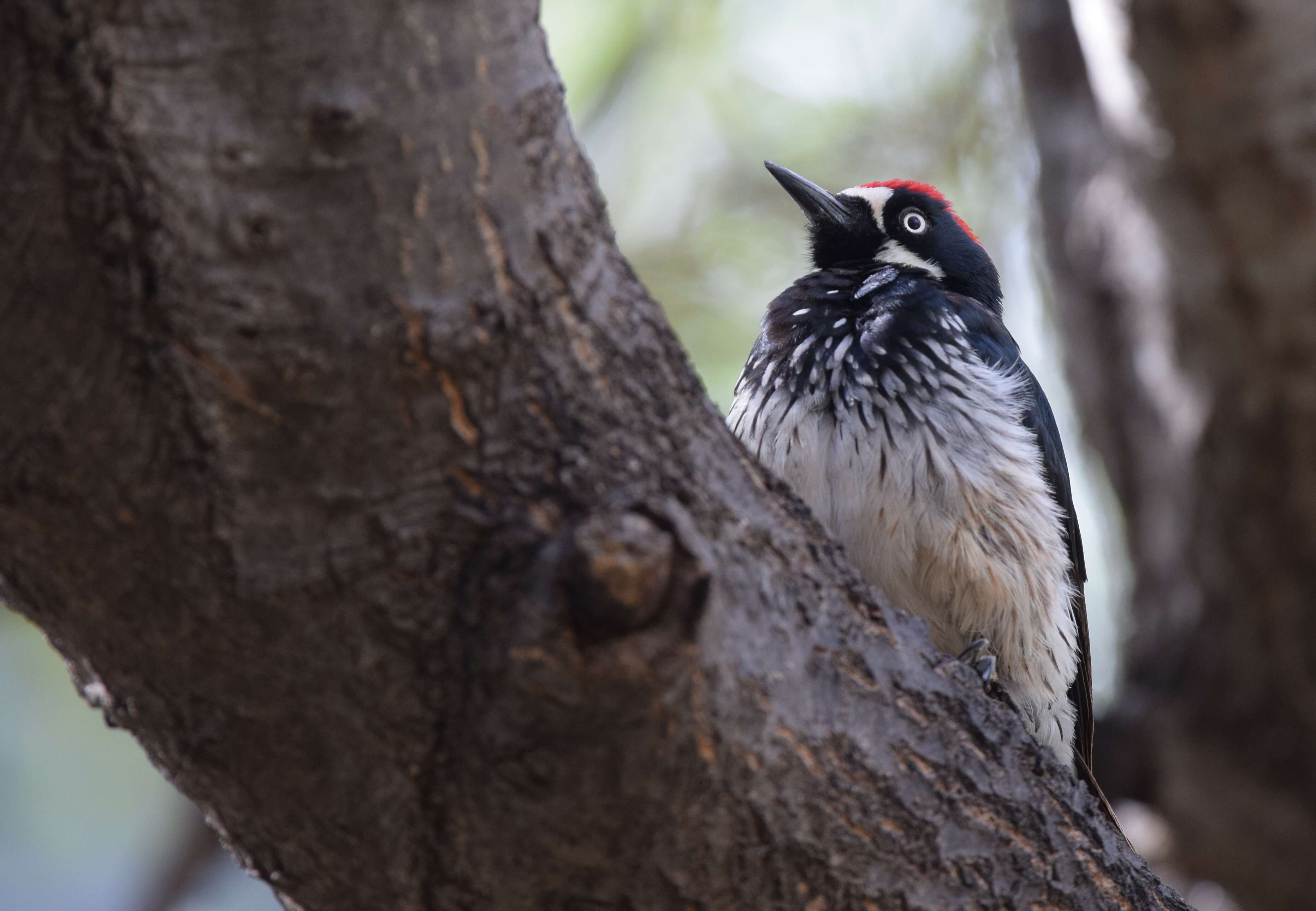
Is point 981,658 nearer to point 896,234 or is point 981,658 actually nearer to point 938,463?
point 938,463

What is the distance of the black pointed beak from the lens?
415cm

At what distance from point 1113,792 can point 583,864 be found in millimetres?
4154

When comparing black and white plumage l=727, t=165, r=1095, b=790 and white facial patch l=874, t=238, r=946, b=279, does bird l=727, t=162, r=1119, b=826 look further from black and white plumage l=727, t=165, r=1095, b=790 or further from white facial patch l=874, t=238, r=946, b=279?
white facial patch l=874, t=238, r=946, b=279

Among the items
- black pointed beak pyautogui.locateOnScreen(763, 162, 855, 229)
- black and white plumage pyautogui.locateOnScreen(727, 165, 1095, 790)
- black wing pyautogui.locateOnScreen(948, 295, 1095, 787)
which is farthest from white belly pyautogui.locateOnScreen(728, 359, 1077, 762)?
black pointed beak pyautogui.locateOnScreen(763, 162, 855, 229)

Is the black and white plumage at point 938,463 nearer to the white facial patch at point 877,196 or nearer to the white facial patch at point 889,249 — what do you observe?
the white facial patch at point 889,249

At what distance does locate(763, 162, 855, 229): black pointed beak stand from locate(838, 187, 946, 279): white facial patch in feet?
0.28

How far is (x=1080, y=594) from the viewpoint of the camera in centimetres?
390

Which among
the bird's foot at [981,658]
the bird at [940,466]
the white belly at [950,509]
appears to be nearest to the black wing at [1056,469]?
the bird at [940,466]

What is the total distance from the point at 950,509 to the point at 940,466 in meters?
0.11

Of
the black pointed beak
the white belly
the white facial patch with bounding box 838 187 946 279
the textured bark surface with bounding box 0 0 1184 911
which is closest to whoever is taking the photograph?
the textured bark surface with bounding box 0 0 1184 911

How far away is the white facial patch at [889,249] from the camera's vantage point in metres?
4.27

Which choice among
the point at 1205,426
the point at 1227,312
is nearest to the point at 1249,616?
the point at 1205,426

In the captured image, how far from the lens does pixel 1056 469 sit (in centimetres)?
381

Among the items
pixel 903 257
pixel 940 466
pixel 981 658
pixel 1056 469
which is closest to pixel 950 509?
pixel 940 466
